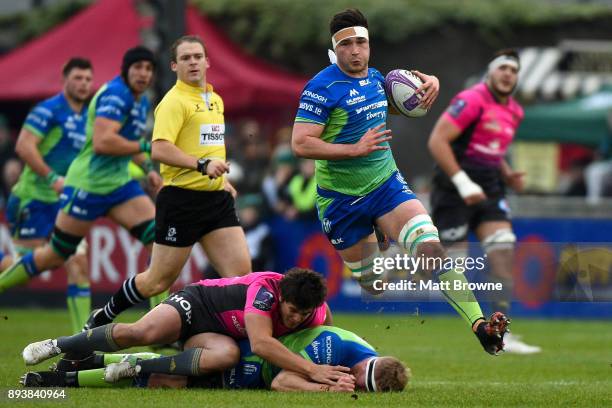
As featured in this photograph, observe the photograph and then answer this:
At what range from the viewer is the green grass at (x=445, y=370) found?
8955mm

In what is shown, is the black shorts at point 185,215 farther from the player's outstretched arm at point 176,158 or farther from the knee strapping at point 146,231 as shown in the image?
the knee strapping at point 146,231

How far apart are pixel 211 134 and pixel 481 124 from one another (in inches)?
140

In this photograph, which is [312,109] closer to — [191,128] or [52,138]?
[191,128]

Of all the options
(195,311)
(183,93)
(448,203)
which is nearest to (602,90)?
(448,203)

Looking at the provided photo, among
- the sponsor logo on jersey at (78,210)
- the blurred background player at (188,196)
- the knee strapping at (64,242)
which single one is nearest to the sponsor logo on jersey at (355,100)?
the blurred background player at (188,196)

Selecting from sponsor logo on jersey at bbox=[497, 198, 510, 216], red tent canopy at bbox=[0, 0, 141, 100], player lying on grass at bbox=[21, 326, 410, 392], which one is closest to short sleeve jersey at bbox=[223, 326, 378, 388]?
player lying on grass at bbox=[21, 326, 410, 392]

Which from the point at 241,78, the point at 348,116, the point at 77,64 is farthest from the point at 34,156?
the point at 241,78

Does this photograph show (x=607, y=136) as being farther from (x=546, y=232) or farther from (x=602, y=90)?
(x=546, y=232)

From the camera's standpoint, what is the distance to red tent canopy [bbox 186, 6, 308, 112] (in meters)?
21.8

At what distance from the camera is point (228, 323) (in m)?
9.58

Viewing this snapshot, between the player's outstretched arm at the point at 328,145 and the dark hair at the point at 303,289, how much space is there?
1160 millimetres

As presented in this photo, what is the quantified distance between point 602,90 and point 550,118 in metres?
1.83

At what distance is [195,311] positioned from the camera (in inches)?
379

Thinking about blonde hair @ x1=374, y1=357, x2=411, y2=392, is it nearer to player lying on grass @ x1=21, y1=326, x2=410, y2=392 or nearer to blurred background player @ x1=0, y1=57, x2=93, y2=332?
player lying on grass @ x1=21, y1=326, x2=410, y2=392
